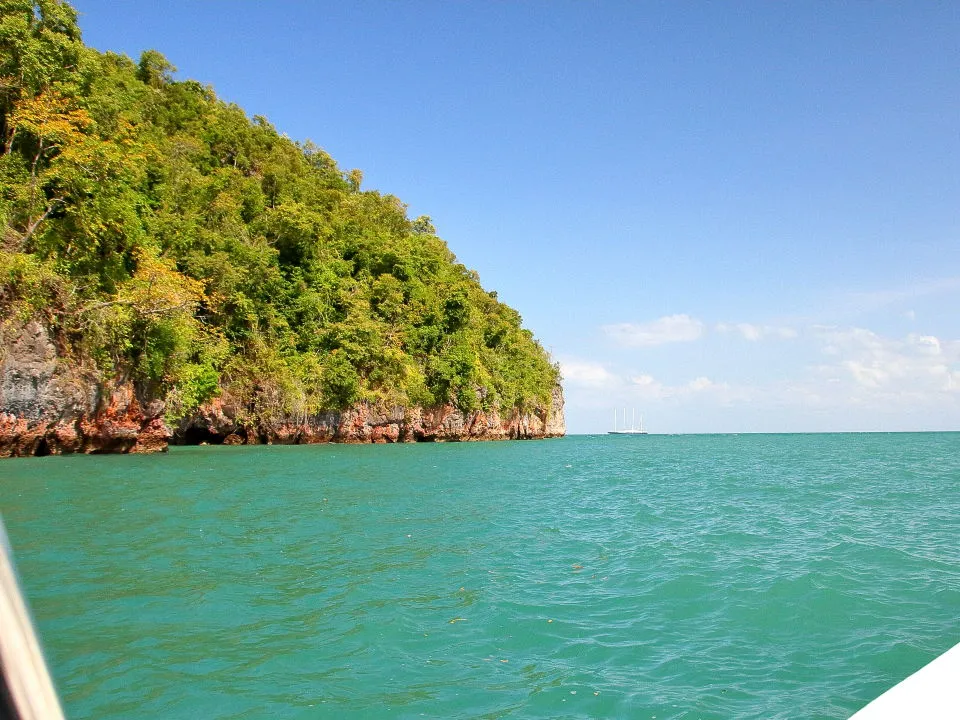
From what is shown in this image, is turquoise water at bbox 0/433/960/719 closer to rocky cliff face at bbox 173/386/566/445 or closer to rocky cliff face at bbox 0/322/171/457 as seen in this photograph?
rocky cliff face at bbox 0/322/171/457

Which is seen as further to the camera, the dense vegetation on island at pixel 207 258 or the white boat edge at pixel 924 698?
the dense vegetation on island at pixel 207 258

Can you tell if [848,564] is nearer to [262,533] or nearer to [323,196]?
[262,533]

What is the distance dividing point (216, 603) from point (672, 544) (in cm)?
736

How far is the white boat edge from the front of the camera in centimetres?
192

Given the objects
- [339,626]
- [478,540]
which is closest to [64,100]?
[478,540]

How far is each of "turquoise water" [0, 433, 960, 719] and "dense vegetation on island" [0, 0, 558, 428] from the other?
42.6ft

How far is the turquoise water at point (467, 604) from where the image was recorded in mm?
4836

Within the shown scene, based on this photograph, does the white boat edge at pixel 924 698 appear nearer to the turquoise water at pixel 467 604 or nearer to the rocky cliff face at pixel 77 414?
the turquoise water at pixel 467 604

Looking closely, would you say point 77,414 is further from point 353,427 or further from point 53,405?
point 353,427

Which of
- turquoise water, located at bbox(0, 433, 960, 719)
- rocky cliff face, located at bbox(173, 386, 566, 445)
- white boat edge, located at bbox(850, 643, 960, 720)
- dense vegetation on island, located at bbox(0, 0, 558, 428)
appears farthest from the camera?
rocky cliff face, located at bbox(173, 386, 566, 445)

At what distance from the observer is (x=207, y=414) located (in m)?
36.4

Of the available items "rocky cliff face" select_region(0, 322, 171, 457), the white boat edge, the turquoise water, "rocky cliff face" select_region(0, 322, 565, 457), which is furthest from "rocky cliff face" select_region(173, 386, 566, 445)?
the white boat edge

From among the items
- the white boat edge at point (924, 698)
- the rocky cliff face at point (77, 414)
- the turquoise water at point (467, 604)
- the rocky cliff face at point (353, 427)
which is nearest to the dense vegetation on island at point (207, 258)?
the rocky cliff face at point (77, 414)

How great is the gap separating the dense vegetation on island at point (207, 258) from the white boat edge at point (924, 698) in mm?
25365
